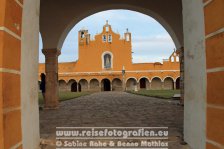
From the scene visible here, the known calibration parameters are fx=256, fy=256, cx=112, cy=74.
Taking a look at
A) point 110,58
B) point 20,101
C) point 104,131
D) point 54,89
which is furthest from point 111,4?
point 110,58

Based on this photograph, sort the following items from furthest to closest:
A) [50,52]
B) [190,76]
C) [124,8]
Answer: [124,8], [50,52], [190,76]

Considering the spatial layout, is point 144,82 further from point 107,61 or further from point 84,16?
point 84,16

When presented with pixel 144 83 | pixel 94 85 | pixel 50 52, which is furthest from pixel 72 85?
pixel 50 52

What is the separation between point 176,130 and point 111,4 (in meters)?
6.36

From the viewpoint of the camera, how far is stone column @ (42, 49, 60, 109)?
29.0 ft

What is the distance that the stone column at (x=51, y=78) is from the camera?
29.0 feet

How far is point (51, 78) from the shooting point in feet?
29.1

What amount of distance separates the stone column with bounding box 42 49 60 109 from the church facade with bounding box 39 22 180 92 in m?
32.1

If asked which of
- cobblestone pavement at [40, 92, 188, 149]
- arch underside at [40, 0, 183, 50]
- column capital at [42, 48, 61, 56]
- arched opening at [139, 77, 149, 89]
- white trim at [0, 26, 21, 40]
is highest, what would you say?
arch underside at [40, 0, 183, 50]

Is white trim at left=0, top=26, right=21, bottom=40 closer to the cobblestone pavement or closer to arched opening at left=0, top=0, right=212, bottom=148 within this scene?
arched opening at left=0, top=0, right=212, bottom=148

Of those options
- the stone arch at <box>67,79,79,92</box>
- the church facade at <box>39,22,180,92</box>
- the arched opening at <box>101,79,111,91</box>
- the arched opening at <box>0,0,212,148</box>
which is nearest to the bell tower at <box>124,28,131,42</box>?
the church facade at <box>39,22,180,92</box>

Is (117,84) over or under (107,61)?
under

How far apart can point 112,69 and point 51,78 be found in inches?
1284

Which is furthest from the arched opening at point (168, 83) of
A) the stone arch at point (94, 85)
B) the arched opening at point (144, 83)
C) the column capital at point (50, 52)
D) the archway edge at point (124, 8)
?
the column capital at point (50, 52)
